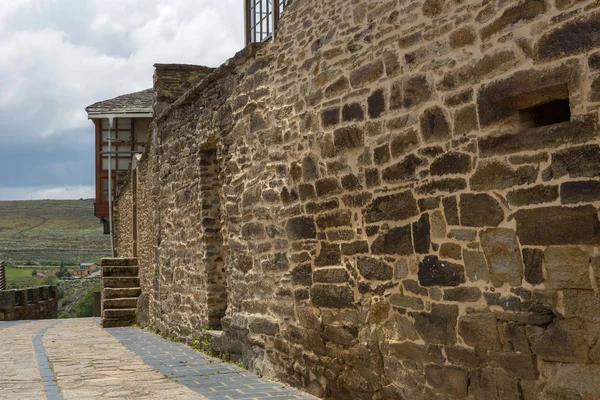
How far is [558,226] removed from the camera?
4113 millimetres

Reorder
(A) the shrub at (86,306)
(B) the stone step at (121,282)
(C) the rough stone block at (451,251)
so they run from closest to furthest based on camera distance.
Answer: (C) the rough stone block at (451,251) < (B) the stone step at (121,282) < (A) the shrub at (86,306)

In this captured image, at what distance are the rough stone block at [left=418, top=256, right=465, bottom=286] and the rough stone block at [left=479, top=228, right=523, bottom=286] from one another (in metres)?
0.27

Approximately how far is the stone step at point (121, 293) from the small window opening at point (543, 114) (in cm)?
1178

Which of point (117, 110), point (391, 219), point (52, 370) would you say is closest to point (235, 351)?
point (52, 370)

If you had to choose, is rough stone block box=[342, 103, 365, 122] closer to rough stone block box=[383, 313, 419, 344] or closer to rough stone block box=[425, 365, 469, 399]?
rough stone block box=[383, 313, 419, 344]

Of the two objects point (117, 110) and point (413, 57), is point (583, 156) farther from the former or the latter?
point (117, 110)

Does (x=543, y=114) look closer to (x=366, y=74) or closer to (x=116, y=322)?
(x=366, y=74)

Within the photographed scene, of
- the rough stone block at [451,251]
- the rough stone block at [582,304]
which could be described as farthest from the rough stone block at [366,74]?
the rough stone block at [582,304]

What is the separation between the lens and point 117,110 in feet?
85.7

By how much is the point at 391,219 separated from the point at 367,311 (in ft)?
2.77

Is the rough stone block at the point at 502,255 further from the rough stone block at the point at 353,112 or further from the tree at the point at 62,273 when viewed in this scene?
the tree at the point at 62,273

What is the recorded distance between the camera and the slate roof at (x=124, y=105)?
85.5ft

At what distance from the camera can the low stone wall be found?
65.7ft

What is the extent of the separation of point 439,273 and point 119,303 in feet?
35.1
